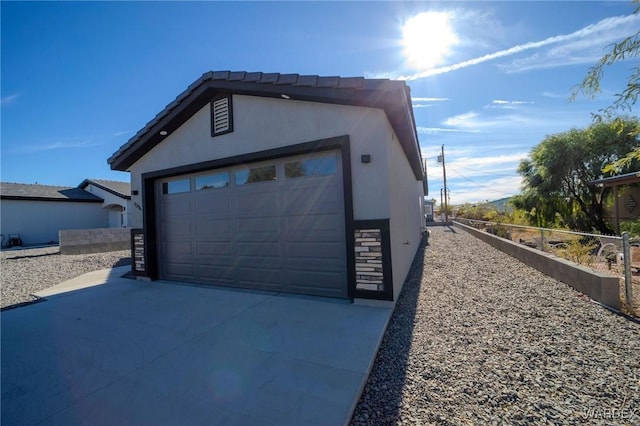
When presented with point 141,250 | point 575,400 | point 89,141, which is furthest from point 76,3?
point 89,141

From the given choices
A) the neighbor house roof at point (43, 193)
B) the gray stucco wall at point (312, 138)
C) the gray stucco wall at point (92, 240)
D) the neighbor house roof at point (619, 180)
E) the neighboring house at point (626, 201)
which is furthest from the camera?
the neighbor house roof at point (43, 193)

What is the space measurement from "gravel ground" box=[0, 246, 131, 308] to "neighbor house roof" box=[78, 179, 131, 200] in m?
8.46

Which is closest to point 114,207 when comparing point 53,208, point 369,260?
point 53,208

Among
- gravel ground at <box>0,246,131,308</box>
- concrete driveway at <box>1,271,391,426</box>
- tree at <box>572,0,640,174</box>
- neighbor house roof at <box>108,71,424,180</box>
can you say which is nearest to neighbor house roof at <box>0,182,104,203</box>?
gravel ground at <box>0,246,131,308</box>

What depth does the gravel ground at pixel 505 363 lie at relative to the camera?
2.12 m

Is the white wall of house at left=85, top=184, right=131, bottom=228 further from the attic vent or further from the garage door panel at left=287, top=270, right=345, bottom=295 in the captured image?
the garage door panel at left=287, top=270, right=345, bottom=295

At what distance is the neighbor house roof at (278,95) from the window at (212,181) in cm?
146

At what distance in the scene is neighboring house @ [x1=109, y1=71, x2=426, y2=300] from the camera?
4.48m

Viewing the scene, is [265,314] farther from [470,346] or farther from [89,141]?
[89,141]

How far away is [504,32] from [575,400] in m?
6.51

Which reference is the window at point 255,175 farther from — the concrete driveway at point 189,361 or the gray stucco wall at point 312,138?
the concrete driveway at point 189,361

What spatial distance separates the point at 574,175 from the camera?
15.9 metres

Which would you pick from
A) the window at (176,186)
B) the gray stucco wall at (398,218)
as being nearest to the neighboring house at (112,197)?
the window at (176,186)

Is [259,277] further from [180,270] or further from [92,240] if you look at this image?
[92,240]
